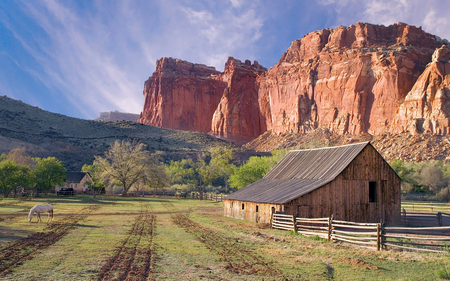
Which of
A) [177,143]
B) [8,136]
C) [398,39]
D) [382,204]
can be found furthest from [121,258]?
[398,39]

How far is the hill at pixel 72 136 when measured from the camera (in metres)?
72.8

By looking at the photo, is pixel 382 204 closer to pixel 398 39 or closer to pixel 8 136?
pixel 8 136

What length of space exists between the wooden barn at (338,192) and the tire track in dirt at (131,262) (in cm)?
829

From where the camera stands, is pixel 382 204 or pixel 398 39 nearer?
pixel 382 204

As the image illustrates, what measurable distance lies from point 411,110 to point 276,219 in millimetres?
64627

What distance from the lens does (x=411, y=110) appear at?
7338cm

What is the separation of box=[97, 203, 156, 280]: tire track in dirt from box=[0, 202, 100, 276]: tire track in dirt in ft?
8.03

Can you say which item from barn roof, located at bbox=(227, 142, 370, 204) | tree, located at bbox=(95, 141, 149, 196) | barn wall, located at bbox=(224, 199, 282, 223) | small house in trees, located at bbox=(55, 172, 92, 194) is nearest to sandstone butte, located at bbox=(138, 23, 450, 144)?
tree, located at bbox=(95, 141, 149, 196)

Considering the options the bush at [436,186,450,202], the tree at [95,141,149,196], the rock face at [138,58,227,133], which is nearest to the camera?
the bush at [436,186,450,202]

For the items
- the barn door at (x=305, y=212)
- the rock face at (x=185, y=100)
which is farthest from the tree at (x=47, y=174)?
the rock face at (x=185, y=100)

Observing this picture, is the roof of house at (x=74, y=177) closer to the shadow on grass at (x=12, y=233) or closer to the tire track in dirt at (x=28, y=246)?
the tire track in dirt at (x=28, y=246)

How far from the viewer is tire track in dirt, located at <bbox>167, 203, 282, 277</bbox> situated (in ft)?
32.3

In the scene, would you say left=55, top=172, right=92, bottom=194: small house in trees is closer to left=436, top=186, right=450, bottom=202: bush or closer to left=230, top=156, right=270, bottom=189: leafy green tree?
left=230, top=156, right=270, bottom=189: leafy green tree

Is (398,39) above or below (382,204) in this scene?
above
